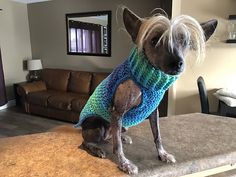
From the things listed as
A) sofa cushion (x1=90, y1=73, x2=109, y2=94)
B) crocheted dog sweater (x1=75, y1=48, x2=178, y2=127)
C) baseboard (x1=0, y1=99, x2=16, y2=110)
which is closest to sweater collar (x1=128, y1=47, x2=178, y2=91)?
crocheted dog sweater (x1=75, y1=48, x2=178, y2=127)

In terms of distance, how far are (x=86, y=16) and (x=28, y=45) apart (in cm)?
196

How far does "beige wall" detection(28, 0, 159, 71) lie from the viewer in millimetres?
4406

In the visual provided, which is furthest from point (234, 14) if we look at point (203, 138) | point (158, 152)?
point (158, 152)

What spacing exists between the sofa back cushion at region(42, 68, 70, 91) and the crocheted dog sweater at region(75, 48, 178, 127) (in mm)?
4169

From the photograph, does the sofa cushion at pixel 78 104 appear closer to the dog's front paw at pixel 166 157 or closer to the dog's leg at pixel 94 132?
the dog's leg at pixel 94 132

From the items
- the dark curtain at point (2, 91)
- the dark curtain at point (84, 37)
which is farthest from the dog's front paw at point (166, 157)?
the dark curtain at point (2, 91)

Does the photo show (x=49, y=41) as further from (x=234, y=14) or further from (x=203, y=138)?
(x=203, y=138)

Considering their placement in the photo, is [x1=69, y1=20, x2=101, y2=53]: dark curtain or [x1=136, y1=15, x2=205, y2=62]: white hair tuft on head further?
[x1=69, y1=20, x2=101, y2=53]: dark curtain

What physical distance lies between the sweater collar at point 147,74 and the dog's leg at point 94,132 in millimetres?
289

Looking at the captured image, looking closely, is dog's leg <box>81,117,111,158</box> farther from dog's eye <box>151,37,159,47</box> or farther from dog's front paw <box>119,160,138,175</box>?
dog's eye <box>151,37,159,47</box>

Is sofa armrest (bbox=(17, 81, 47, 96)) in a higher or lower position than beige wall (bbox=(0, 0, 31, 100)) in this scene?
lower

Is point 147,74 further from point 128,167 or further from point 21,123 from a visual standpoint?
point 21,123

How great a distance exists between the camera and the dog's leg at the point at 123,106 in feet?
2.44

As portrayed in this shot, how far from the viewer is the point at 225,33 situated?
301cm
